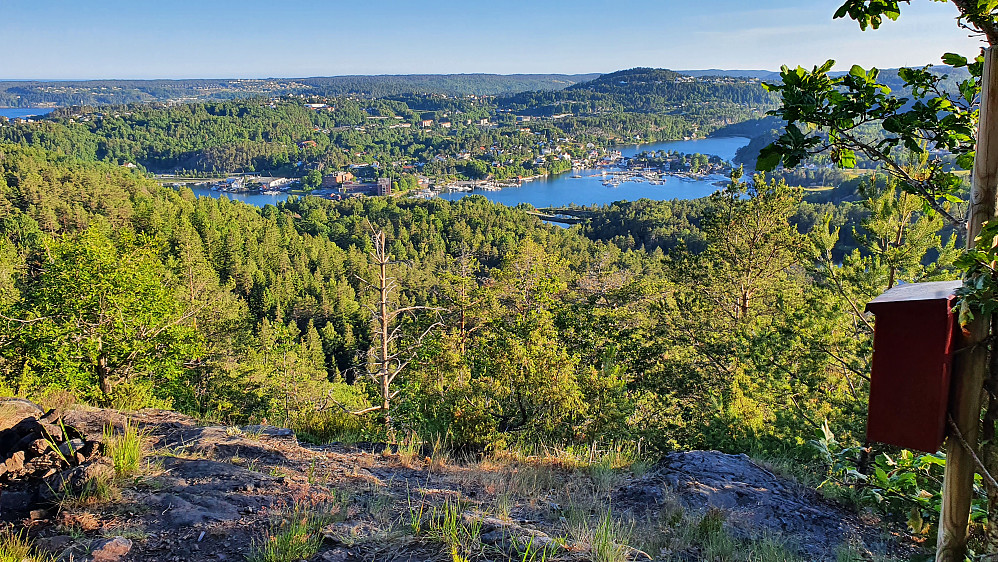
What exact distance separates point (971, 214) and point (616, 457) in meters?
3.92

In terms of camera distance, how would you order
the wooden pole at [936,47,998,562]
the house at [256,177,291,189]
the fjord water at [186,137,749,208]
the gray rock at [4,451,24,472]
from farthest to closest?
the house at [256,177,291,189] → the fjord water at [186,137,749,208] → the gray rock at [4,451,24,472] → the wooden pole at [936,47,998,562]

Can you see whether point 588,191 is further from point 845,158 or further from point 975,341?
point 975,341

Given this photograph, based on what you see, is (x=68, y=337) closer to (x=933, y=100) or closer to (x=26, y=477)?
(x=26, y=477)

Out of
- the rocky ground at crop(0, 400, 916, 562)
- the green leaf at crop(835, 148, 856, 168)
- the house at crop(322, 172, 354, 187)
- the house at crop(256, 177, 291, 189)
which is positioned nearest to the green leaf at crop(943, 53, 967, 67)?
the green leaf at crop(835, 148, 856, 168)

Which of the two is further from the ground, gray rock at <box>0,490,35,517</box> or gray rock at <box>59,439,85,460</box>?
gray rock at <box>59,439,85,460</box>

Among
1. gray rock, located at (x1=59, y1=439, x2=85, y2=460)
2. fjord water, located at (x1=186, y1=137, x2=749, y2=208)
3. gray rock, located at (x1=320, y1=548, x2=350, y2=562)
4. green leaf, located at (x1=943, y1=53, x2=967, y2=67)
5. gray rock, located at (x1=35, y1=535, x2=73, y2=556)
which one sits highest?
green leaf, located at (x1=943, y1=53, x2=967, y2=67)

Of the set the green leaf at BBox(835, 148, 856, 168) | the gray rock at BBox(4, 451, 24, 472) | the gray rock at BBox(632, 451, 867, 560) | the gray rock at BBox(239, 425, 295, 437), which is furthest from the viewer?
the gray rock at BBox(239, 425, 295, 437)

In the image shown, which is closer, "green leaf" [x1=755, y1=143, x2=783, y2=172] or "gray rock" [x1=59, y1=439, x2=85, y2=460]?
"green leaf" [x1=755, y1=143, x2=783, y2=172]

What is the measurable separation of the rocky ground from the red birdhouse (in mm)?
1538

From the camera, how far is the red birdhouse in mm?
1433

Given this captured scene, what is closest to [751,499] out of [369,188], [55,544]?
[55,544]

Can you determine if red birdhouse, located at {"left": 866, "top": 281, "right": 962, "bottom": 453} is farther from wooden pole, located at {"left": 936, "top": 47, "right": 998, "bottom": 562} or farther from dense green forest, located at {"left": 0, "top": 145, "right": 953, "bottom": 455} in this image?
dense green forest, located at {"left": 0, "top": 145, "right": 953, "bottom": 455}

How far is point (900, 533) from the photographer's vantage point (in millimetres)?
3857

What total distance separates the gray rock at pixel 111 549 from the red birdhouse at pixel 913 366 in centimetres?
310
